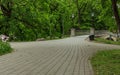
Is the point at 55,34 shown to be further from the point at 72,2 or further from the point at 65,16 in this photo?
the point at 72,2

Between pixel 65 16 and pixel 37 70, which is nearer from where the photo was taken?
pixel 37 70

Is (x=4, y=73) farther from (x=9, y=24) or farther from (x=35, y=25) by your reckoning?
(x=35, y=25)

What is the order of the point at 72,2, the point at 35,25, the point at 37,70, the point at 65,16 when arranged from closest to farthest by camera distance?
the point at 37,70
the point at 35,25
the point at 65,16
the point at 72,2

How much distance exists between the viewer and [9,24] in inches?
1697

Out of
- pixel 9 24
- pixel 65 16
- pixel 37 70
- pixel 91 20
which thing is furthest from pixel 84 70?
pixel 91 20

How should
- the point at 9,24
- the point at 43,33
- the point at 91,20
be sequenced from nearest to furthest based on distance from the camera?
the point at 9,24
the point at 43,33
the point at 91,20

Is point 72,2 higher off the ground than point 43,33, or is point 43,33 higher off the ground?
point 72,2

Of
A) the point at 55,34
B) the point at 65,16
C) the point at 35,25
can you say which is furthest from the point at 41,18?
the point at 65,16

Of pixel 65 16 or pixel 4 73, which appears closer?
pixel 4 73

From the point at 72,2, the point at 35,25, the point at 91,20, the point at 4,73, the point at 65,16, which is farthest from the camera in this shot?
the point at 91,20

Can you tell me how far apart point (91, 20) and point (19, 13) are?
151 feet

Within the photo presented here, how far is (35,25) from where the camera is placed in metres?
47.0

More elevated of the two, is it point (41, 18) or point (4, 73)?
point (41, 18)

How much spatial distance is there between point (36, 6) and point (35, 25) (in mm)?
3044
